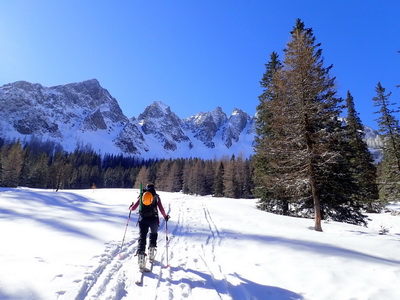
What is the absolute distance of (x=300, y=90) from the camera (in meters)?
11.9

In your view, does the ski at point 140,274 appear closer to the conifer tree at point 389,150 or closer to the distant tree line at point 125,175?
the conifer tree at point 389,150

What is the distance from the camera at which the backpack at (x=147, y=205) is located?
6176mm

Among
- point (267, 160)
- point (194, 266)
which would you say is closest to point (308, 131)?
point (267, 160)

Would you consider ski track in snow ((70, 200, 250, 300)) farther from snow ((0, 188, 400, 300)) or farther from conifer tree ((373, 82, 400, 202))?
conifer tree ((373, 82, 400, 202))

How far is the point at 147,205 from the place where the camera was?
20.4ft

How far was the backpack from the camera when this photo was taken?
618cm

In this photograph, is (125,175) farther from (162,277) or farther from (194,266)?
(162,277)

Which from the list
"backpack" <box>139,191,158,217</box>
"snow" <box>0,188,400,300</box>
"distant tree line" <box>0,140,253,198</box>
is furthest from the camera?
"distant tree line" <box>0,140,253,198</box>

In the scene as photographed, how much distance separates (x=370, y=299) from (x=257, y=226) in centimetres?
760

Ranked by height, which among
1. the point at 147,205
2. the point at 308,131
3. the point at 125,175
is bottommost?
the point at 147,205

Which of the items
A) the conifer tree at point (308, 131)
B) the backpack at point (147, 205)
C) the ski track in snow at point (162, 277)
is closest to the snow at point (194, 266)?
the ski track in snow at point (162, 277)

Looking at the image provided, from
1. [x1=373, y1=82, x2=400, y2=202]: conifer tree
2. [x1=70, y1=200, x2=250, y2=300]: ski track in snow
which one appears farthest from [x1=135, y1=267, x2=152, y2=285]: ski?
[x1=373, y1=82, x2=400, y2=202]: conifer tree

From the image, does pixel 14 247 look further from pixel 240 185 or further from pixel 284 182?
pixel 240 185

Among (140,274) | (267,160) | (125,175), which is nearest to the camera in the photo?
(140,274)
